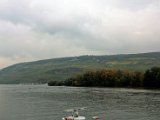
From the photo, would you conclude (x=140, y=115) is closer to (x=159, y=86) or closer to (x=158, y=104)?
(x=158, y=104)

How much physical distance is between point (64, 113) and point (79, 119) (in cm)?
1312

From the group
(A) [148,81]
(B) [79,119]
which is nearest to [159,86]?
(A) [148,81]

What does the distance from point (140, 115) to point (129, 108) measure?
1370 cm

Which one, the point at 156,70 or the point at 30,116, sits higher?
the point at 156,70

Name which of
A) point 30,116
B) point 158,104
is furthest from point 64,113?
point 158,104

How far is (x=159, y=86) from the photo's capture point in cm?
17438

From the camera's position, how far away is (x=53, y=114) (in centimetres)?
8219

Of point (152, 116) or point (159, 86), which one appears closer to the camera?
point (152, 116)

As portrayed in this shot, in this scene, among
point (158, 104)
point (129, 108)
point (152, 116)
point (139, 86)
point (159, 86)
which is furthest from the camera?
point (139, 86)

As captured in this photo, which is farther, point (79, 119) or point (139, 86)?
point (139, 86)

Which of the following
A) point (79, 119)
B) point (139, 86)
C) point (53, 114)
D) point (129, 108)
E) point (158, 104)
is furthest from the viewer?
point (139, 86)

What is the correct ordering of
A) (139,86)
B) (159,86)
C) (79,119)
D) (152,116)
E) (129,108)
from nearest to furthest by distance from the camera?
(79,119) → (152,116) → (129,108) → (159,86) → (139,86)

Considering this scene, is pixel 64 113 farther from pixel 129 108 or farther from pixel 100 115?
pixel 129 108

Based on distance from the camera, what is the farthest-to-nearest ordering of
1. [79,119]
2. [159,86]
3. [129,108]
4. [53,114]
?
[159,86], [129,108], [53,114], [79,119]
